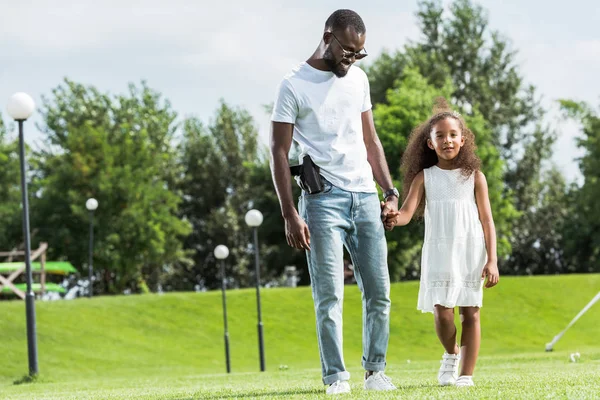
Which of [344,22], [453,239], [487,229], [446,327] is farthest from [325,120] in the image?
[446,327]

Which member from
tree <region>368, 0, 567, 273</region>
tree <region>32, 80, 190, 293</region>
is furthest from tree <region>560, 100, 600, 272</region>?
tree <region>32, 80, 190, 293</region>

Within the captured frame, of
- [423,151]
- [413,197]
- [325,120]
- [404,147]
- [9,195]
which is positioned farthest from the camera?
[9,195]

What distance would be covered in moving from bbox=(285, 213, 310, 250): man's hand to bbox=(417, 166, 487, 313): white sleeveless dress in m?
0.89

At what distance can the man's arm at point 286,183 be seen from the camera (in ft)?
17.9

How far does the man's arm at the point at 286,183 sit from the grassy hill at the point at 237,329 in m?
19.7

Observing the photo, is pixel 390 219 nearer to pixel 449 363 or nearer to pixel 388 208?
pixel 388 208

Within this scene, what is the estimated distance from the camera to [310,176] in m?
5.57

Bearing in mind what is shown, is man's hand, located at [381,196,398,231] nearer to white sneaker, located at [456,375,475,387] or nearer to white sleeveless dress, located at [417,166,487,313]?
white sleeveless dress, located at [417,166,487,313]

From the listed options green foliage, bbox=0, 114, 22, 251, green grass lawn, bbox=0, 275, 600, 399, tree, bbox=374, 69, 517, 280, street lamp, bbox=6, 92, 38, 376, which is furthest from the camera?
green foliage, bbox=0, 114, 22, 251

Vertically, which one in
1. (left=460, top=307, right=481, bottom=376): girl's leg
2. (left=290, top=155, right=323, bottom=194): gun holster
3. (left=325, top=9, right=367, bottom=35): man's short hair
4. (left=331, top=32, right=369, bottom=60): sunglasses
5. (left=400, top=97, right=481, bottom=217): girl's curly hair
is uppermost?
(left=325, top=9, right=367, bottom=35): man's short hair

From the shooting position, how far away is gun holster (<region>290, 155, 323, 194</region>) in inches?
219

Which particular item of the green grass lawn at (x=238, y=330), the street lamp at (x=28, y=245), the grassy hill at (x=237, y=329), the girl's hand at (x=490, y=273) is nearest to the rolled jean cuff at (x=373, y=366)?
the girl's hand at (x=490, y=273)

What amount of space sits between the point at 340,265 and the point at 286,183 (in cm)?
59

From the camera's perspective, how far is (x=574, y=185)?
53.3m
